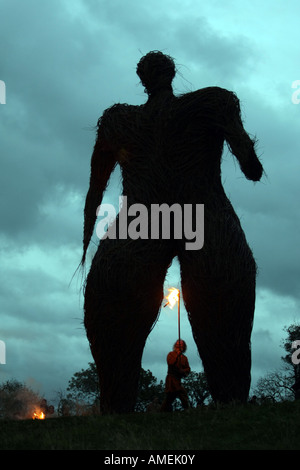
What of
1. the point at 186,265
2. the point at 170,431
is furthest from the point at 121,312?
the point at 170,431

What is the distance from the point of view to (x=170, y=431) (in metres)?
4.36

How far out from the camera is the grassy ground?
13.2 feet

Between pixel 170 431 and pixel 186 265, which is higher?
pixel 186 265

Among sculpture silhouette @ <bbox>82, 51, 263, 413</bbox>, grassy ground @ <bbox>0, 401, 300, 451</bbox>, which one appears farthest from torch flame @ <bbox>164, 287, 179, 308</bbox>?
grassy ground @ <bbox>0, 401, 300, 451</bbox>

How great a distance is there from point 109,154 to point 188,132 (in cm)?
101

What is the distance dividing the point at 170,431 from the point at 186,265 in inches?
67.3

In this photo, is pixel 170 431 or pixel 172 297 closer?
pixel 170 431

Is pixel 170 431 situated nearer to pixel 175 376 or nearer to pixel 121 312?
pixel 121 312

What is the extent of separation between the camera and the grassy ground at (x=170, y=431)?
4012 mm

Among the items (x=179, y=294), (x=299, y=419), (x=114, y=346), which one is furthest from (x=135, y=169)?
(x=299, y=419)

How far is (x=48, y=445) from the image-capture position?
4.16 meters

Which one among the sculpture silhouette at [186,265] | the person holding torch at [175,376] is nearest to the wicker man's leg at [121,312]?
the sculpture silhouette at [186,265]

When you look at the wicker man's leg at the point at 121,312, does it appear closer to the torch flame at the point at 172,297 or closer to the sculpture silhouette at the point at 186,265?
the sculpture silhouette at the point at 186,265

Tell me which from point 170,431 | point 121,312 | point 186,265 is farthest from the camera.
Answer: point 186,265
